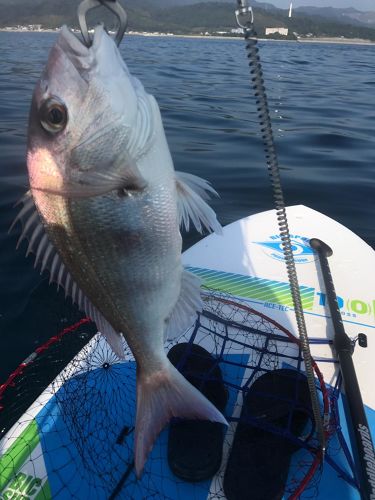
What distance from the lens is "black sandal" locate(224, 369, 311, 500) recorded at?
103 inches

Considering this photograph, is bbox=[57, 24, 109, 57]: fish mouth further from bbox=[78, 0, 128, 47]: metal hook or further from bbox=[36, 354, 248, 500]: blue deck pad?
bbox=[36, 354, 248, 500]: blue deck pad

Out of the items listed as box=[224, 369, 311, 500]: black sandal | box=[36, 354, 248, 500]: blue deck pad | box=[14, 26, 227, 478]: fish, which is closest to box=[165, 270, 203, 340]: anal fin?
box=[14, 26, 227, 478]: fish

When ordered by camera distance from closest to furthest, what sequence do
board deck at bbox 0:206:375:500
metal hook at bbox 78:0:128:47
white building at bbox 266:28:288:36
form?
metal hook at bbox 78:0:128:47 < board deck at bbox 0:206:375:500 < white building at bbox 266:28:288:36

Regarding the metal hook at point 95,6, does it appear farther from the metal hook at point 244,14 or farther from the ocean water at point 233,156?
the ocean water at point 233,156

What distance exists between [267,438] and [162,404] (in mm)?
1100

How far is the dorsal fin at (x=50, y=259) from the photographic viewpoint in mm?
1862

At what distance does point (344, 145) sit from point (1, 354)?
32.8 feet

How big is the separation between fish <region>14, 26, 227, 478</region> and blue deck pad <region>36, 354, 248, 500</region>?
994 millimetres

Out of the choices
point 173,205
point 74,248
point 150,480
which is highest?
point 173,205

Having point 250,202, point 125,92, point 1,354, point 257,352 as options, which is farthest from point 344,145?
point 125,92

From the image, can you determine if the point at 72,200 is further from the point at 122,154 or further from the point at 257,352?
the point at 257,352

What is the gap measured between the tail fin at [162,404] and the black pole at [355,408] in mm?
1212

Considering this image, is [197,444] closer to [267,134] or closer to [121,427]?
[121,427]

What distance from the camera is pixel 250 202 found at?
311 inches
